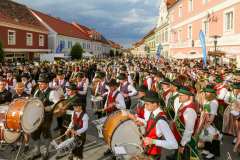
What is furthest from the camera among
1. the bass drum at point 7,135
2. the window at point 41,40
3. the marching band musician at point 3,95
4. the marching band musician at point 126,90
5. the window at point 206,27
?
the window at point 41,40

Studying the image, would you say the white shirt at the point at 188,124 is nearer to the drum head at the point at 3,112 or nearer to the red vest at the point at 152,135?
the red vest at the point at 152,135

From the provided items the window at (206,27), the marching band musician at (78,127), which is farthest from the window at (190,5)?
the marching band musician at (78,127)

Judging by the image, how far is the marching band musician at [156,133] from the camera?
3.85m

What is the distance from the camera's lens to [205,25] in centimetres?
2597

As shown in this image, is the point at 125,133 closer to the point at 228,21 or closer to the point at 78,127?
the point at 78,127

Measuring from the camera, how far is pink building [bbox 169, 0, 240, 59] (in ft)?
63.5

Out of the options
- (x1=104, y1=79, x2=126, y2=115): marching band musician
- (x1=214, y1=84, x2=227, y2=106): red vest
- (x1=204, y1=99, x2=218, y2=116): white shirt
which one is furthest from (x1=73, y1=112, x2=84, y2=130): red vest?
(x1=214, y1=84, x2=227, y2=106): red vest

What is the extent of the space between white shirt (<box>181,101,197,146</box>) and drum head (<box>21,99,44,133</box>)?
295 cm

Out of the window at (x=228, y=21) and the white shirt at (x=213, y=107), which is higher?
the window at (x=228, y=21)

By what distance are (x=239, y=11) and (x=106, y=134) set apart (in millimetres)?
15829

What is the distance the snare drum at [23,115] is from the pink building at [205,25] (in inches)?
601

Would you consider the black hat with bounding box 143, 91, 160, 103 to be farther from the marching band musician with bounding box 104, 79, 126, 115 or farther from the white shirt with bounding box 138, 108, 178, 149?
the marching band musician with bounding box 104, 79, 126, 115

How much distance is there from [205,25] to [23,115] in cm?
2276

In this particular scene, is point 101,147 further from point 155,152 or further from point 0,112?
point 155,152
